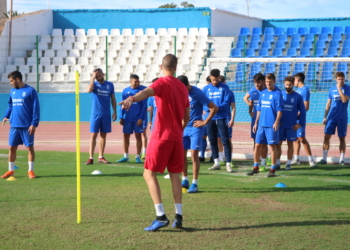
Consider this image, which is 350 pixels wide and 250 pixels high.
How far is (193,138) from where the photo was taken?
8641 mm

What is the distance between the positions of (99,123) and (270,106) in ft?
14.2

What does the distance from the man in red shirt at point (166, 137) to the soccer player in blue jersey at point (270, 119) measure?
4254 millimetres

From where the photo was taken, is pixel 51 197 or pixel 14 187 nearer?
pixel 51 197

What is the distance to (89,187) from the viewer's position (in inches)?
352

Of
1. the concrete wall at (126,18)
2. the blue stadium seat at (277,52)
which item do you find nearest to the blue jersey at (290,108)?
the blue stadium seat at (277,52)

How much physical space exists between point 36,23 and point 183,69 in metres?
10.5

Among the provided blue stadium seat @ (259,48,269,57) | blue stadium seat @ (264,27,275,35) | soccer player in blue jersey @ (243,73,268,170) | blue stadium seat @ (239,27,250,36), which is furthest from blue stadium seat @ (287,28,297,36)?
soccer player in blue jersey @ (243,73,268,170)

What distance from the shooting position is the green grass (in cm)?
558

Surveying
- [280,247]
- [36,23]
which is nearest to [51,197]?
[280,247]

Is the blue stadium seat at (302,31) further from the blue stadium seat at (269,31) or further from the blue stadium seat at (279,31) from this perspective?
the blue stadium seat at (269,31)

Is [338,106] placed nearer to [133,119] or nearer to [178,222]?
[133,119]

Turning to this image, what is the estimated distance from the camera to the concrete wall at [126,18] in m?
31.6

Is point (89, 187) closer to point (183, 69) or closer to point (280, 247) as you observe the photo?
point (280, 247)

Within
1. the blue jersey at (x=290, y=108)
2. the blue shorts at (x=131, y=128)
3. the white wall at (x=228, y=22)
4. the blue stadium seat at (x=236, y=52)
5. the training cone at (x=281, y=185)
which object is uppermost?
A: the white wall at (x=228, y=22)
